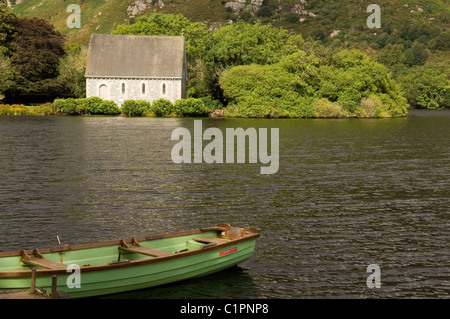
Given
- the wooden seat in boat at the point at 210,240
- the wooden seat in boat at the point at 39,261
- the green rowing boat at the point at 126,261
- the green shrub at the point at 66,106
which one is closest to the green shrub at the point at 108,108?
the green shrub at the point at 66,106

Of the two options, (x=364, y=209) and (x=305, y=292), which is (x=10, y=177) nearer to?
(x=364, y=209)

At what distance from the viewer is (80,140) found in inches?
1791

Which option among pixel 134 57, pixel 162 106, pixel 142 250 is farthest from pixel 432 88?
pixel 142 250

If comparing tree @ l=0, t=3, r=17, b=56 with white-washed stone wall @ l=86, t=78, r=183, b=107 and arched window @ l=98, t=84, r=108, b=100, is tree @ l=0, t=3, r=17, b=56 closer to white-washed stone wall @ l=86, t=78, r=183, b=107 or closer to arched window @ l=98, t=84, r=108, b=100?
white-washed stone wall @ l=86, t=78, r=183, b=107

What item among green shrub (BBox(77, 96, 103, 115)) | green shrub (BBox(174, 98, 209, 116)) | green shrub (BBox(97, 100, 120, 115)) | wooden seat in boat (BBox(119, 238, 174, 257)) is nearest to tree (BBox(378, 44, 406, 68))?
green shrub (BBox(174, 98, 209, 116))

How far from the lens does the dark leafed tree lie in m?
85.1

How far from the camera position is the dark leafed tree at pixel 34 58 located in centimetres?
8506

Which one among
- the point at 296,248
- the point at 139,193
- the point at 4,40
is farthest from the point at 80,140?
the point at 4,40

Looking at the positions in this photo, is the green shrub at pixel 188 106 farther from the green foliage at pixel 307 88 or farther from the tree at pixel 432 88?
the tree at pixel 432 88

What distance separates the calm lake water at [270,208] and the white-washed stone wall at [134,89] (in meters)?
43.1

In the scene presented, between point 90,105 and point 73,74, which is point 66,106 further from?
point 73,74

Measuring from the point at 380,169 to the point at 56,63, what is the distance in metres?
68.8

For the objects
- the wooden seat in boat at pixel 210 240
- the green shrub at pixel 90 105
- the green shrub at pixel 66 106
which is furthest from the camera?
the green shrub at pixel 90 105

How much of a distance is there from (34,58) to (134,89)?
1549cm
